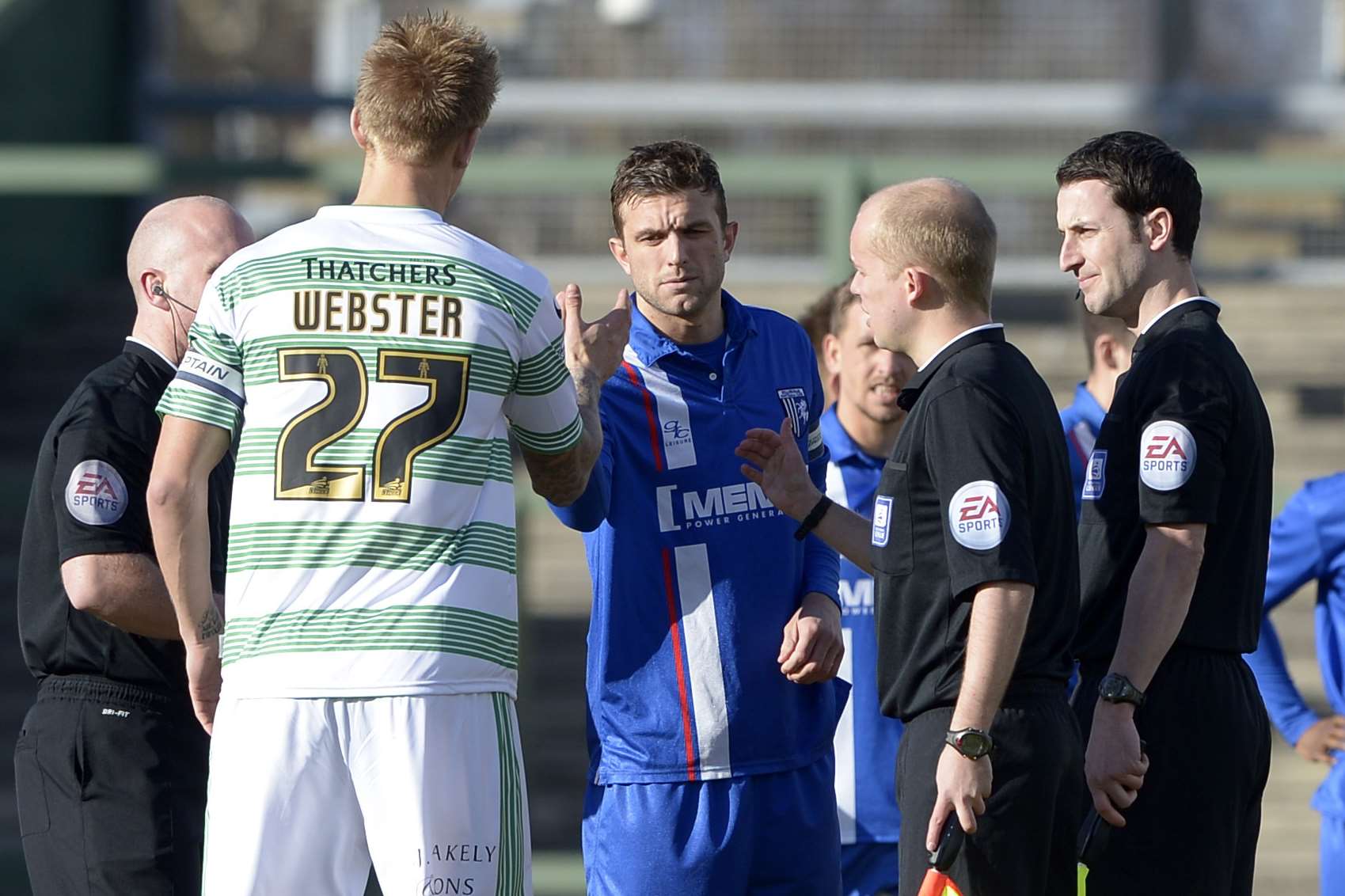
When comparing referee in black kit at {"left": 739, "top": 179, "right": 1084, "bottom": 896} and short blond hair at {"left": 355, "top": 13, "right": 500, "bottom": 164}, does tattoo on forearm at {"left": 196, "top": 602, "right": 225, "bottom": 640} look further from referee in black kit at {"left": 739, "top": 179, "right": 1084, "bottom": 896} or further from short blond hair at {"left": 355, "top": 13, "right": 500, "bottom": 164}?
referee in black kit at {"left": 739, "top": 179, "right": 1084, "bottom": 896}

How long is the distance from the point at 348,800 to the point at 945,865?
38.5 inches

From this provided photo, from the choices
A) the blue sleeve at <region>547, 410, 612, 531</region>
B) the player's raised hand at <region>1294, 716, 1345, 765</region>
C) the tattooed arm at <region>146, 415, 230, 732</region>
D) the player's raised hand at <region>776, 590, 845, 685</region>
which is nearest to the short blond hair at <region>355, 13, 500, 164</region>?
the tattooed arm at <region>146, 415, 230, 732</region>

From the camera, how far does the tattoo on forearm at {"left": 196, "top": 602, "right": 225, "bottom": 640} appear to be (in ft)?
9.80

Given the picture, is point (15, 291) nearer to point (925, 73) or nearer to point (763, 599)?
point (925, 73)

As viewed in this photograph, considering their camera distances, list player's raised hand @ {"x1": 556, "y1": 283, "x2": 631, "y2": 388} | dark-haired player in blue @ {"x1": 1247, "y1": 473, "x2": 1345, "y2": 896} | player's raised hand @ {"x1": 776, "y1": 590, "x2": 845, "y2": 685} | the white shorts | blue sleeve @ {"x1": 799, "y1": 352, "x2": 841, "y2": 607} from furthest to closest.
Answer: dark-haired player in blue @ {"x1": 1247, "y1": 473, "x2": 1345, "y2": 896} < blue sleeve @ {"x1": 799, "y1": 352, "x2": 841, "y2": 607} < player's raised hand @ {"x1": 776, "y1": 590, "x2": 845, "y2": 685} < player's raised hand @ {"x1": 556, "y1": 283, "x2": 631, "y2": 388} < the white shorts

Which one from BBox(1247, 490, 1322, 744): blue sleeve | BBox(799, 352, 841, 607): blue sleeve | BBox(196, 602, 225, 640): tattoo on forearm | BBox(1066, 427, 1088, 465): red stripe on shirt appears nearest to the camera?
BBox(196, 602, 225, 640): tattoo on forearm

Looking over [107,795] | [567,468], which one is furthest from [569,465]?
[107,795]

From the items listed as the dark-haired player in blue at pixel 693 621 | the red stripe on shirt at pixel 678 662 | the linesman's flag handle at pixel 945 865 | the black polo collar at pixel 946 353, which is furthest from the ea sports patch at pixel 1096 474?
the red stripe on shirt at pixel 678 662

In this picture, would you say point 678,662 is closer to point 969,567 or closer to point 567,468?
point 567,468

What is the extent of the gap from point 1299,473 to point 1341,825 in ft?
13.7

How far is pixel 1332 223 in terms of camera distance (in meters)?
8.83

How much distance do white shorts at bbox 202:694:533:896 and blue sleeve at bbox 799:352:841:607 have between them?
1060 millimetres

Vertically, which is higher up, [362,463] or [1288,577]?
[362,463]

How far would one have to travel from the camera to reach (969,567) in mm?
2736
